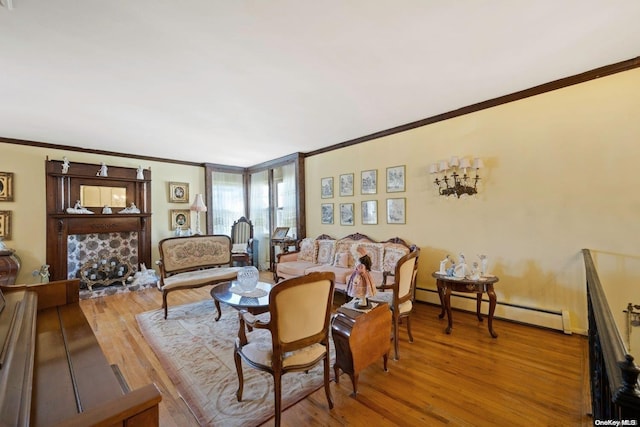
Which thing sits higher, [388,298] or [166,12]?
[166,12]

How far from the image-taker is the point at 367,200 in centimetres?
478

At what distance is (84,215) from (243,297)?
4160 mm

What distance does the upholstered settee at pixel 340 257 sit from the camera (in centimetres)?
400

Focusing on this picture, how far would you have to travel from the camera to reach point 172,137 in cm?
467

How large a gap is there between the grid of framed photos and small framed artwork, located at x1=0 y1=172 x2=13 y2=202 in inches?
208

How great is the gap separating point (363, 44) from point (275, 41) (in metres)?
0.72

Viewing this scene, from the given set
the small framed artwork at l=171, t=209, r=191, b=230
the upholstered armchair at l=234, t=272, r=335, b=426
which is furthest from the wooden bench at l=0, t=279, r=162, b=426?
the small framed artwork at l=171, t=209, r=191, b=230

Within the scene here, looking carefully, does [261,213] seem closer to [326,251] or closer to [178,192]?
[178,192]

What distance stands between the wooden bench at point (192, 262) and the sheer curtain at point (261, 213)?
68.3 inches

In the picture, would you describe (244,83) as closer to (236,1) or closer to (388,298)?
(236,1)

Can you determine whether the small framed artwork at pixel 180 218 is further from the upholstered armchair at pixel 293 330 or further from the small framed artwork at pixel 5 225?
the upholstered armchair at pixel 293 330

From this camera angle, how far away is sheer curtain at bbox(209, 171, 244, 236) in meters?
6.95

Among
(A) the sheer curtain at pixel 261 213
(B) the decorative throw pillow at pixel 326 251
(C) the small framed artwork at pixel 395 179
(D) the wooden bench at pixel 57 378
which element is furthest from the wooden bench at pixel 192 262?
(C) the small framed artwork at pixel 395 179

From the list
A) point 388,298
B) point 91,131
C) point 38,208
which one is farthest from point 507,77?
point 38,208
